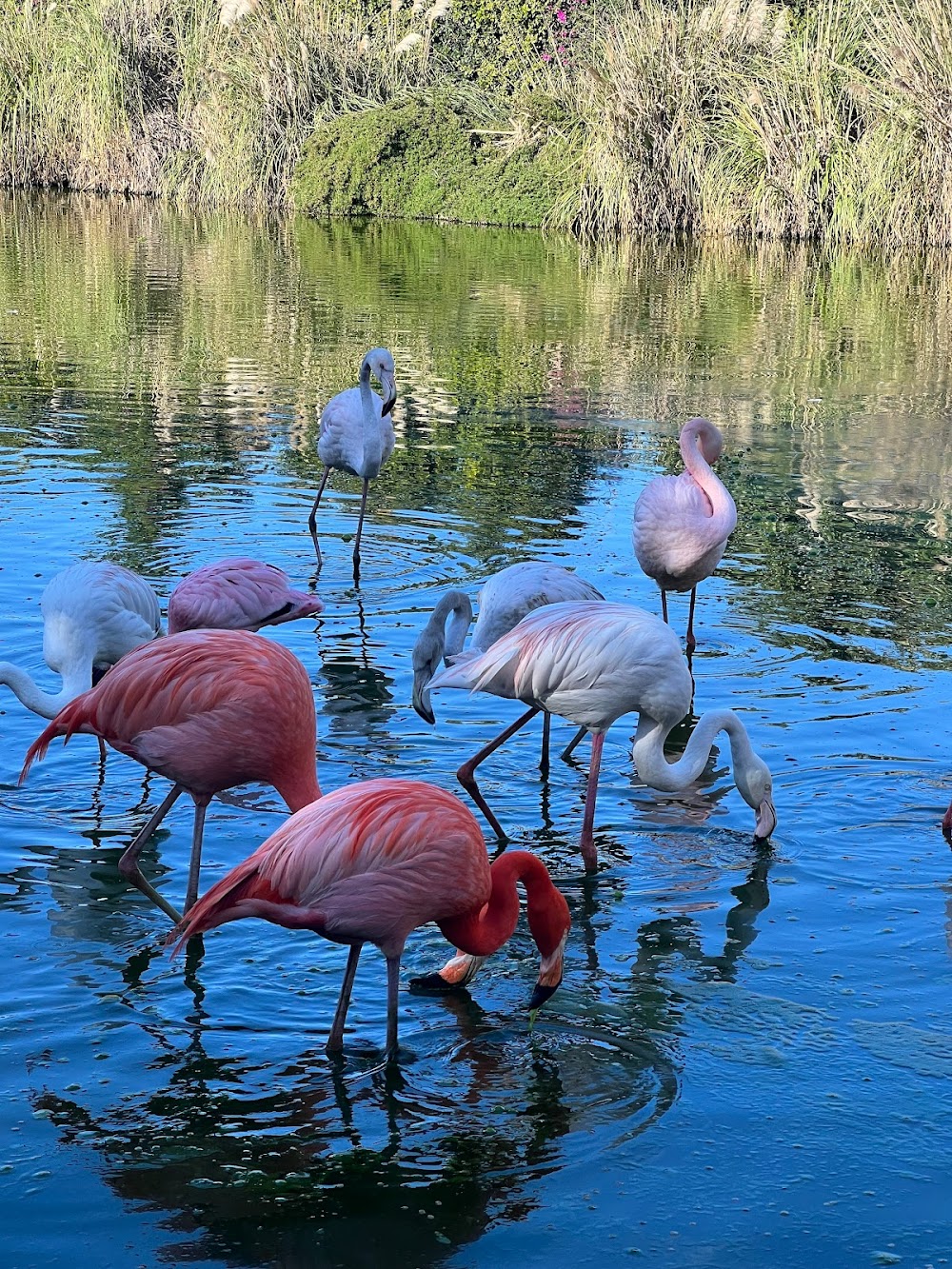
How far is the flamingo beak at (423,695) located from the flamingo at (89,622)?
0.95 meters

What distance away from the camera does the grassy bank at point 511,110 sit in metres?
21.1

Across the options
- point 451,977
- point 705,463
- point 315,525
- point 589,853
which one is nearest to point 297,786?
point 451,977

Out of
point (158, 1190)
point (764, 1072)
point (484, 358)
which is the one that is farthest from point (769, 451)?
point (158, 1190)

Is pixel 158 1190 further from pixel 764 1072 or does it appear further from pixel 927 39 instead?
pixel 927 39

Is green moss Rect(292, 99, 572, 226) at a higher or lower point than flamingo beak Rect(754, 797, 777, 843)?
higher

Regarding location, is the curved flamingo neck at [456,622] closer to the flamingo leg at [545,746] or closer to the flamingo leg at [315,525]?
the flamingo leg at [545,746]

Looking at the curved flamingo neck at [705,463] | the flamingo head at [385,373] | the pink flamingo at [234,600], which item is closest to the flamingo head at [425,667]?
the pink flamingo at [234,600]

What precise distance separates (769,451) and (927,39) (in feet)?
38.0

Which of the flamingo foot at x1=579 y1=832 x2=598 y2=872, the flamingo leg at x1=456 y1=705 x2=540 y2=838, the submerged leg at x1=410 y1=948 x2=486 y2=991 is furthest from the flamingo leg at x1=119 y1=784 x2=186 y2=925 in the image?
the flamingo foot at x1=579 y1=832 x2=598 y2=872

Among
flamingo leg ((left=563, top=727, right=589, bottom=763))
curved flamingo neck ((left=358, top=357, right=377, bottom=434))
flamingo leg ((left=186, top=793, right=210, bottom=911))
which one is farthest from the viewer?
curved flamingo neck ((left=358, top=357, right=377, bottom=434))

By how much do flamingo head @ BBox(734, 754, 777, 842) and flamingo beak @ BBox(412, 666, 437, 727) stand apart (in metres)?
1.05

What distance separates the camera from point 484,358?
1448 cm

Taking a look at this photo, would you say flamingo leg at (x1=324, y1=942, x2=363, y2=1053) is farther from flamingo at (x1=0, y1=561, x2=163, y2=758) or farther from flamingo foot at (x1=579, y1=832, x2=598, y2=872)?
flamingo at (x1=0, y1=561, x2=163, y2=758)

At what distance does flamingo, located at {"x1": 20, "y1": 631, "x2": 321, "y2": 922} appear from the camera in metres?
4.22
